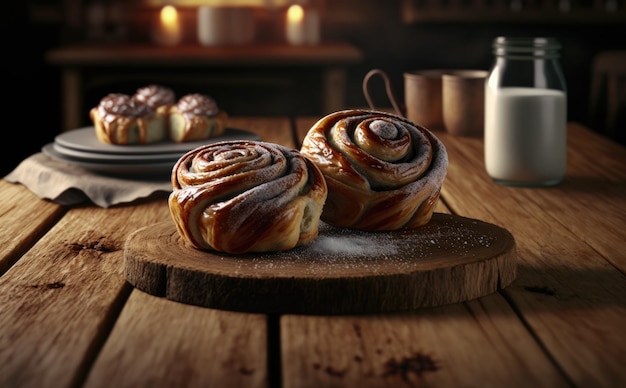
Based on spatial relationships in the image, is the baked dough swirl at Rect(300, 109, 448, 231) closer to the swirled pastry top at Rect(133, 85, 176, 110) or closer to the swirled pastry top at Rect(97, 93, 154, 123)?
the swirled pastry top at Rect(97, 93, 154, 123)

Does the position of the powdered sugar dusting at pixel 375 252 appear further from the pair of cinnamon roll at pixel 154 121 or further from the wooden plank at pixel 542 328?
the pair of cinnamon roll at pixel 154 121

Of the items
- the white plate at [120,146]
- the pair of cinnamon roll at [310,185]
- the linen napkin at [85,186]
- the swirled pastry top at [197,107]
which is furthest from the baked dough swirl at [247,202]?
the swirled pastry top at [197,107]

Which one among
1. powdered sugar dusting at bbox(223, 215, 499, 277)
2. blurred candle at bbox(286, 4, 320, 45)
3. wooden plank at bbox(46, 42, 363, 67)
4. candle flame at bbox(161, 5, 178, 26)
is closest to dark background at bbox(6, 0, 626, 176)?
blurred candle at bbox(286, 4, 320, 45)

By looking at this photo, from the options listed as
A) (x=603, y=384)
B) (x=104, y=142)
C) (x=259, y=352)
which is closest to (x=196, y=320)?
(x=259, y=352)

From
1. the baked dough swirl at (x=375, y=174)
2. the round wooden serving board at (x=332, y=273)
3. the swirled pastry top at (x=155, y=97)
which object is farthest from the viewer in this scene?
the swirled pastry top at (x=155, y=97)

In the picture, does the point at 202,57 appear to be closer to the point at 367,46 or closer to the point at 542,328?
the point at 367,46

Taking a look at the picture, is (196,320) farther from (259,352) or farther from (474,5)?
(474,5)
